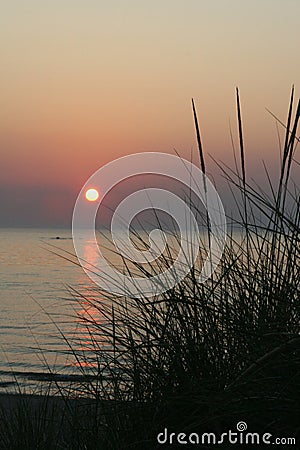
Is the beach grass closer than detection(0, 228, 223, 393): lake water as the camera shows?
Yes

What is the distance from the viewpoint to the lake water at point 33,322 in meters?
7.40

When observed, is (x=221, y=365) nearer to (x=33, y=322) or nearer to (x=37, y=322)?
(x=37, y=322)

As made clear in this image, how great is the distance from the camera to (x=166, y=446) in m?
2.27

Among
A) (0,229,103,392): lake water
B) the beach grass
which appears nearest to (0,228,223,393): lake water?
(0,229,103,392): lake water

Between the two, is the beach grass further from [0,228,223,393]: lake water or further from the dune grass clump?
[0,228,223,393]: lake water

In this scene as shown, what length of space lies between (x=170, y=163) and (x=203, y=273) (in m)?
0.79

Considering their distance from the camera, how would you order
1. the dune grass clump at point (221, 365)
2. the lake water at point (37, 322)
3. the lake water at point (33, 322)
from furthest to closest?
the lake water at point (33, 322)
the lake water at point (37, 322)
the dune grass clump at point (221, 365)

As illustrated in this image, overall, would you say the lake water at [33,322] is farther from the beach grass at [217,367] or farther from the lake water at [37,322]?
the beach grass at [217,367]

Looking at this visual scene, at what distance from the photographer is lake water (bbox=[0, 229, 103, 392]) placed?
740cm

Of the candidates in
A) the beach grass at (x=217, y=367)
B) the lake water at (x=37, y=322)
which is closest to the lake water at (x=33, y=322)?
the lake water at (x=37, y=322)

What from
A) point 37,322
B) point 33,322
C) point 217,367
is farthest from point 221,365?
point 33,322

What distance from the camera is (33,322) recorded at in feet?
71.7

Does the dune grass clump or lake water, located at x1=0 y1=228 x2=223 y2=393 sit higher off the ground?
lake water, located at x1=0 y1=228 x2=223 y2=393

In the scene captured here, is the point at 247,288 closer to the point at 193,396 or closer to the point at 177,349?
the point at 177,349
